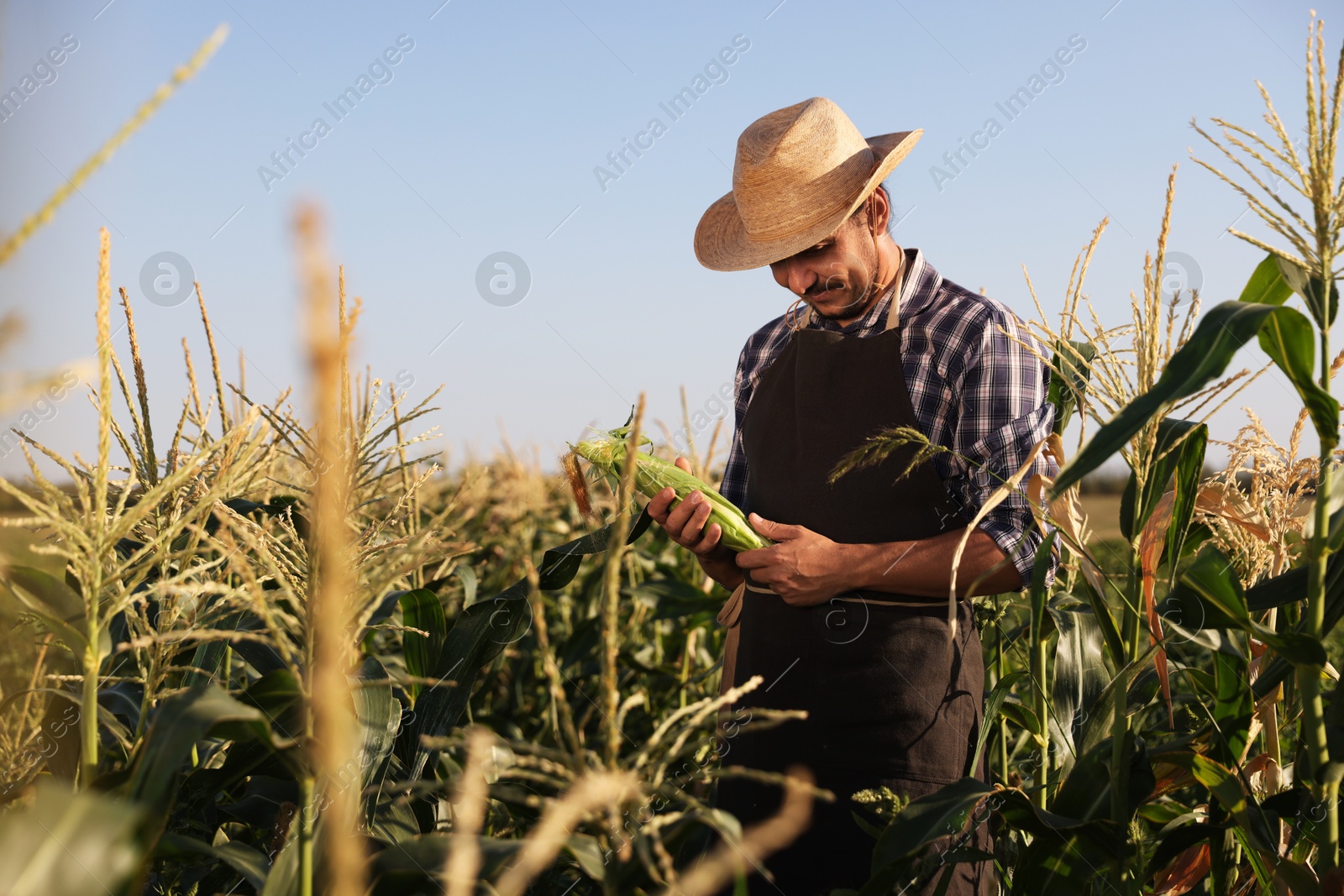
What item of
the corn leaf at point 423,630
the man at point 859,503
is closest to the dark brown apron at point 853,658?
the man at point 859,503

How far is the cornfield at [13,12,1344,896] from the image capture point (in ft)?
2.89

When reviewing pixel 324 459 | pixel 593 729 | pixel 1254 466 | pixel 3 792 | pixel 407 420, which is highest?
pixel 407 420

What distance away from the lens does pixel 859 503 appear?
233 cm

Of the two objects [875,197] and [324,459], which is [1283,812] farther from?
[324,459]

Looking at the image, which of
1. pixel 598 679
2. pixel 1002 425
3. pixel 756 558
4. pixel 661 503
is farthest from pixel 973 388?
pixel 598 679

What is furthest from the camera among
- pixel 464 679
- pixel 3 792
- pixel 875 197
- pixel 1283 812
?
pixel 875 197

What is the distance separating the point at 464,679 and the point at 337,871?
1.57 m

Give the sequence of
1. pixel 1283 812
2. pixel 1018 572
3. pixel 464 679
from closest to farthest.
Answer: pixel 1283 812 < pixel 464 679 < pixel 1018 572

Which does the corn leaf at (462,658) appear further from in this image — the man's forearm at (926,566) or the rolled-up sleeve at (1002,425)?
the rolled-up sleeve at (1002,425)

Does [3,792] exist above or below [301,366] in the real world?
below

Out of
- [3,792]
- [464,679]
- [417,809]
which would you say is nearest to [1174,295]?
[464,679]

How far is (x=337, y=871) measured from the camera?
376 millimetres

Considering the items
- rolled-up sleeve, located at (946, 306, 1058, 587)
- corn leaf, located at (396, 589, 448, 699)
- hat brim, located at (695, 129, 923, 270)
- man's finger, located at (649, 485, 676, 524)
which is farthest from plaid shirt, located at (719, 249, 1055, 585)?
corn leaf, located at (396, 589, 448, 699)

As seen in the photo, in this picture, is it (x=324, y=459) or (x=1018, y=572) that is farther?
(x=1018, y=572)
